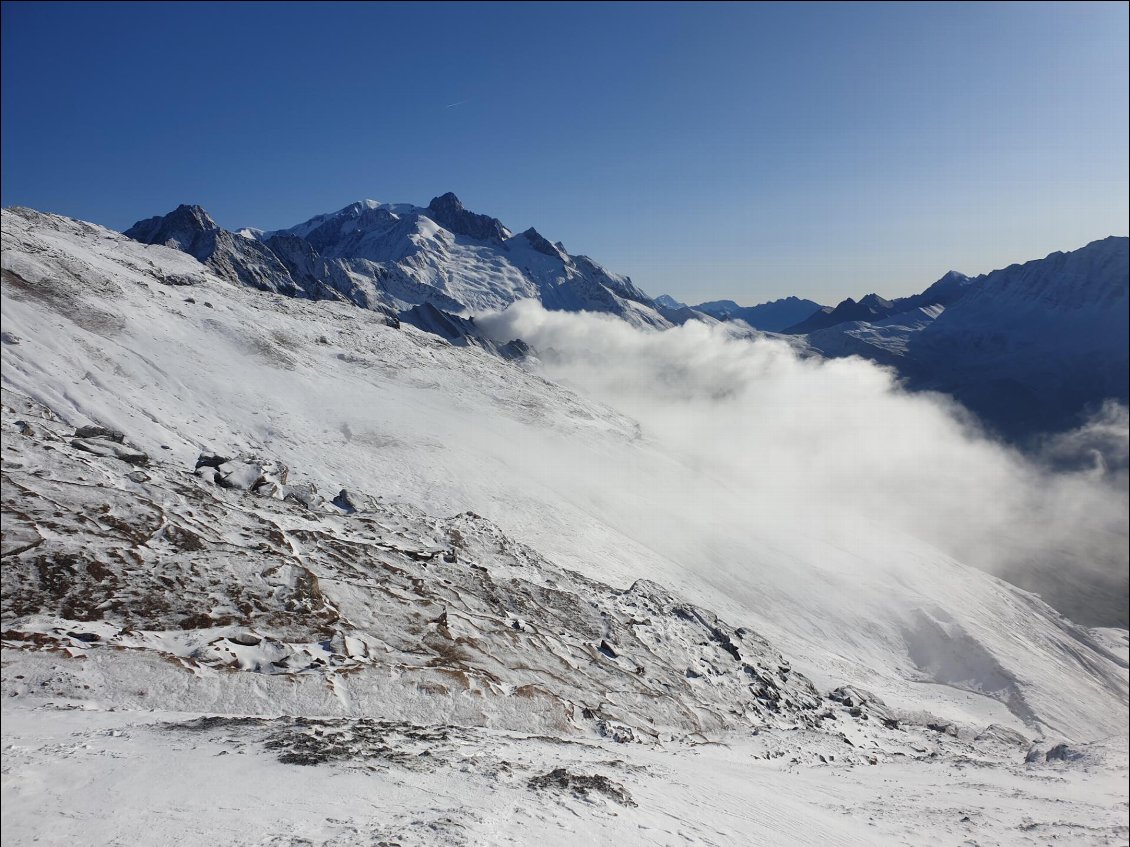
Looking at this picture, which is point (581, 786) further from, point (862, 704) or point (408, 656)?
point (862, 704)

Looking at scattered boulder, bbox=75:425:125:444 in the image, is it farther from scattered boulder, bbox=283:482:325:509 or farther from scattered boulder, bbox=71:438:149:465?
scattered boulder, bbox=283:482:325:509

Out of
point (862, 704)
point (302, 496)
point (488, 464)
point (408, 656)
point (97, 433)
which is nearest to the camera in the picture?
point (408, 656)

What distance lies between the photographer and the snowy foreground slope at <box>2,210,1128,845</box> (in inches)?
543

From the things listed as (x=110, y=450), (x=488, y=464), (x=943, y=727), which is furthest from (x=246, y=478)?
(x=943, y=727)

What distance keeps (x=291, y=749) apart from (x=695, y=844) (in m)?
10.4

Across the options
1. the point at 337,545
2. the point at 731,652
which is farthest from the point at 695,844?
the point at 731,652

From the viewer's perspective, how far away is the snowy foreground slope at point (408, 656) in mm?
13805

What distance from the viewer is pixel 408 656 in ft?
76.9

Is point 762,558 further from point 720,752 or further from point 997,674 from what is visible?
point 720,752

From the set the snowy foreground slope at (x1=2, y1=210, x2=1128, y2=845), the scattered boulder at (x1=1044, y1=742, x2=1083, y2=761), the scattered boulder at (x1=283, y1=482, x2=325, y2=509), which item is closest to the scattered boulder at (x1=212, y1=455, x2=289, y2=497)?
the snowy foreground slope at (x1=2, y1=210, x2=1128, y2=845)

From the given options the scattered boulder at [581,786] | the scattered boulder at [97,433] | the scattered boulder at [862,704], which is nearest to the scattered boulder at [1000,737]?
the scattered boulder at [862,704]

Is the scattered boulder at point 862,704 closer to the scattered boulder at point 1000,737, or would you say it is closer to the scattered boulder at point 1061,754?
the scattered boulder at point 1000,737

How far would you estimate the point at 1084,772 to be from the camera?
110 ft

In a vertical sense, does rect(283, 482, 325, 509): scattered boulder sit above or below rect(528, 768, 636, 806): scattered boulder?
above
